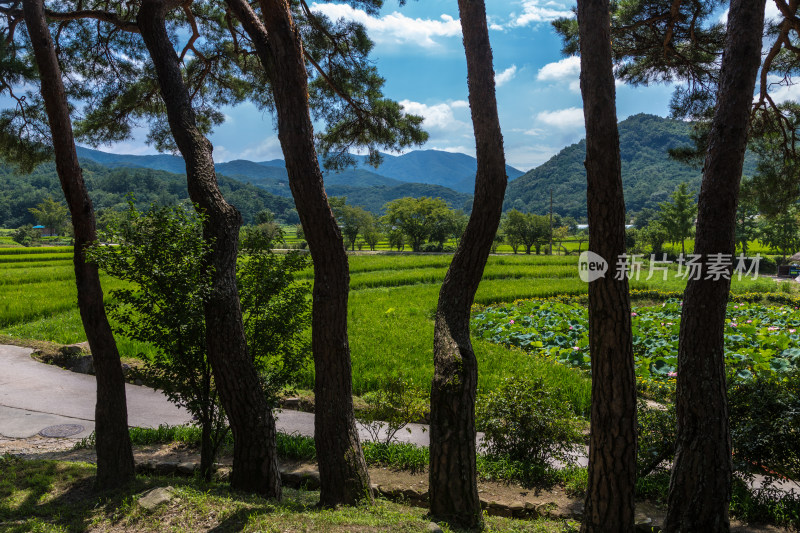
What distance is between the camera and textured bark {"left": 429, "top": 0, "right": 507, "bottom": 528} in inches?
131

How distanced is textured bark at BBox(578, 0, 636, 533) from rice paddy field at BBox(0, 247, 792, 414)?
10.3ft

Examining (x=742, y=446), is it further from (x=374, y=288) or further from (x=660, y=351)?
(x=374, y=288)

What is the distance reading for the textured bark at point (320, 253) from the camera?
334 cm

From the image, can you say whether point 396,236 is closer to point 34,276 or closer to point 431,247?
point 431,247

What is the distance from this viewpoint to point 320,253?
3.47 metres

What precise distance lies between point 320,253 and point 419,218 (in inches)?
1743

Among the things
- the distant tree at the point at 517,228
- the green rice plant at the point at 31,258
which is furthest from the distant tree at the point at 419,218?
the green rice plant at the point at 31,258

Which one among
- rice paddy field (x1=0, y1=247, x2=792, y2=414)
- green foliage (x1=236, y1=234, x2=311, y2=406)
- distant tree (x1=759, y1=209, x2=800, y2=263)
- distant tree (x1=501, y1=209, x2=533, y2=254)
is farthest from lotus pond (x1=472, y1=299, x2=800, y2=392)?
distant tree (x1=501, y1=209, x2=533, y2=254)

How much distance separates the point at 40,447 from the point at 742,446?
6.81m

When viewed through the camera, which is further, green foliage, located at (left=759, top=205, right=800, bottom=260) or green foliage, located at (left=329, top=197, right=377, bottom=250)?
green foliage, located at (left=329, top=197, right=377, bottom=250)

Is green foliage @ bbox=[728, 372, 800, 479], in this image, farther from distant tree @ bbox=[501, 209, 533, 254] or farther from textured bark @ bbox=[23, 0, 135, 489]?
distant tree @ bbox=[501, 209, 533, 254]

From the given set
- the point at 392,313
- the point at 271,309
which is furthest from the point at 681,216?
the point at 271,309

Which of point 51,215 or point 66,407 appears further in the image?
point 51,215

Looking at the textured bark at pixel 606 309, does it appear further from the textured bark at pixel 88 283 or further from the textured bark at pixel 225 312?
the textured bark at pixel 88 283
